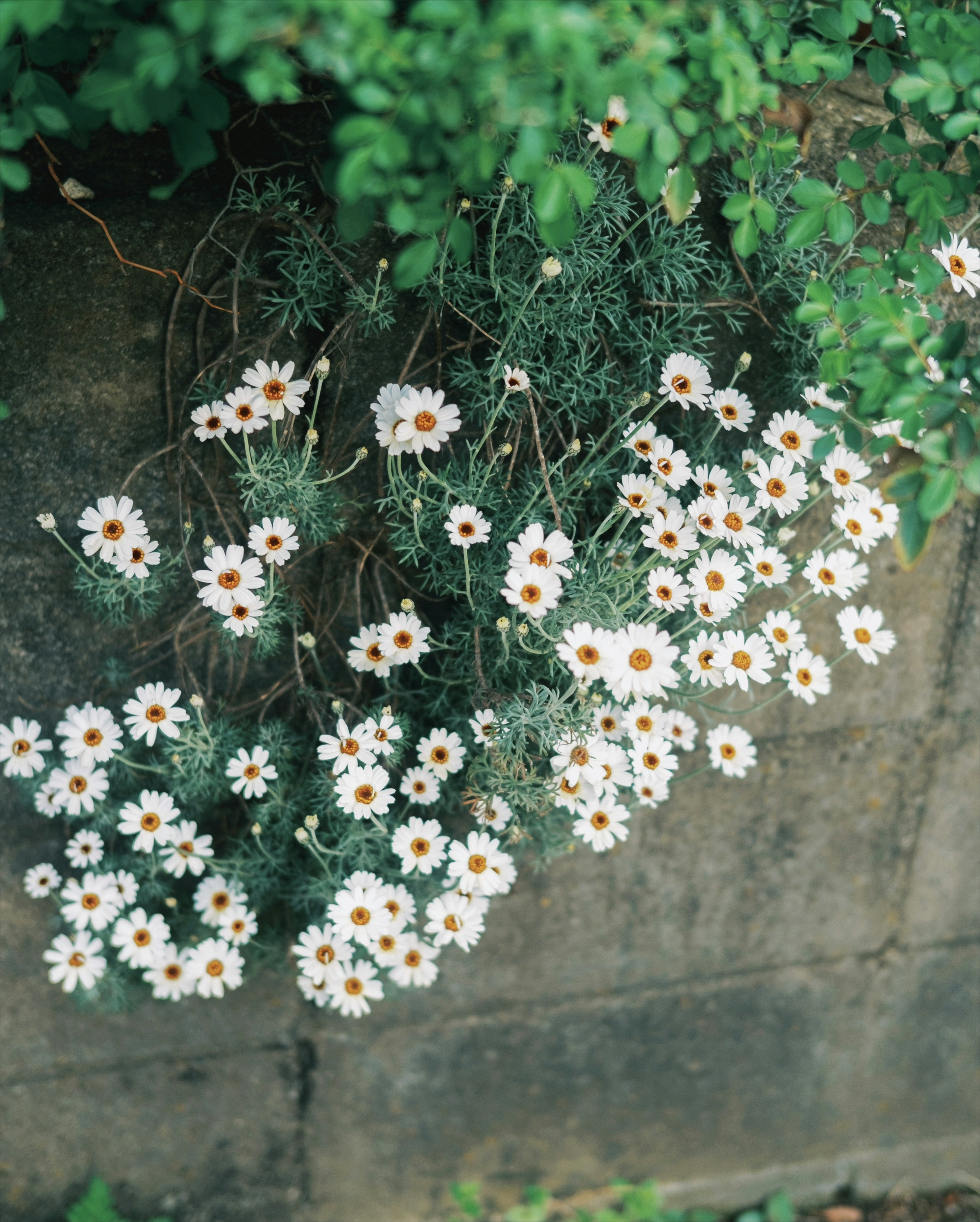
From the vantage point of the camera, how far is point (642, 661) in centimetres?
131

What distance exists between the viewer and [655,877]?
2.10 m

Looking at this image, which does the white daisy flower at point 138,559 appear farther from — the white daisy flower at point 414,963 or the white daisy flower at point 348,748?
the white daisy flower at point 414,963

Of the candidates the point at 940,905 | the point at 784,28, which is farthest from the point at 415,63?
the point at 940,905

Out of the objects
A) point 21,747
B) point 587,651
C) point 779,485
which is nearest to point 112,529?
point 21,747

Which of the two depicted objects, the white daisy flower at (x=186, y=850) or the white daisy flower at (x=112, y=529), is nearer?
the white daisy flower at (x=112, y=529)

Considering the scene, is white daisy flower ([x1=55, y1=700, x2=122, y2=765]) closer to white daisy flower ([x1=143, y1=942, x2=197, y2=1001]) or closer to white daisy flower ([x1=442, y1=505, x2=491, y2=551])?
white daisy flower ([x1=143, y1=942, x2=197, y2=1001])

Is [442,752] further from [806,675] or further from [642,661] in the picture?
[806,675]

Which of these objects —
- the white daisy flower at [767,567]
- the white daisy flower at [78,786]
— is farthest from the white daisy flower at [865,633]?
the white daisy flower at [78,786]

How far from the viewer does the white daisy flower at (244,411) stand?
1404 mm

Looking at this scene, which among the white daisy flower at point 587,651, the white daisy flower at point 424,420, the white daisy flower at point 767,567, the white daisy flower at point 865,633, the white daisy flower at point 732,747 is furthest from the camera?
the white daisy flower at point 732,747

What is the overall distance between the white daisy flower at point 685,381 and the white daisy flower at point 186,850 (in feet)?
3.71

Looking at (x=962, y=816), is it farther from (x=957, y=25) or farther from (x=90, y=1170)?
(x=90, y=1170)

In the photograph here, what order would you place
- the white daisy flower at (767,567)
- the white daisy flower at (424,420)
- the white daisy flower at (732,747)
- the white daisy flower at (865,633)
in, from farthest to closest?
the white daisy flower at (732,747) < the white daisy flower at (865,633) < the white daisy flower at (767,567) < the white daisy flower at (424,420)

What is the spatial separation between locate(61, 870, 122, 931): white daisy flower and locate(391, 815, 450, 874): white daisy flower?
563 millimetres
